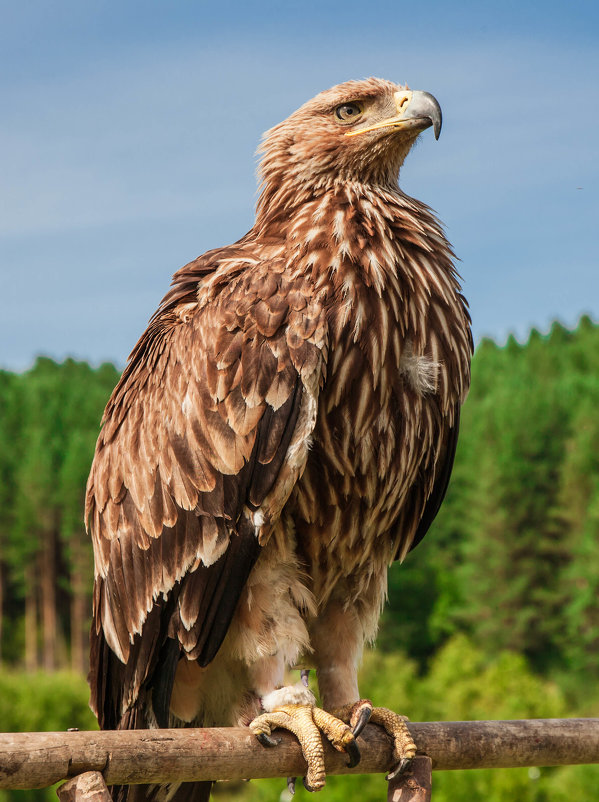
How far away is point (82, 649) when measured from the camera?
62969 mm

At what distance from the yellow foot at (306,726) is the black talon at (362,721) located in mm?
77

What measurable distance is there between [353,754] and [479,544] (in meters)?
63.0

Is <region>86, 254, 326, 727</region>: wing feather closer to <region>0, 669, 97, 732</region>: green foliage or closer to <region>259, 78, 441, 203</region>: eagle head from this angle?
<region>259, 78, 441, 203</region>: eagle head

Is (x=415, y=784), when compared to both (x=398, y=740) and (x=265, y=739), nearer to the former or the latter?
(x=398, y=740)

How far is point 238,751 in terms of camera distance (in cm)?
377

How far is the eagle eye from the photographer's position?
4699mm

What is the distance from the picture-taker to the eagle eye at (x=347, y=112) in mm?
4699

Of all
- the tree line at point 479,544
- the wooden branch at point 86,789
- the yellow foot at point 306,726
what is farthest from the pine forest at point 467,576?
the wooden branch at point 86,789

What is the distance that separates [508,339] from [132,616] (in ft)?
289

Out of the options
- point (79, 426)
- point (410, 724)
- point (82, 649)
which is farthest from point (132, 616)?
point (79, 426)

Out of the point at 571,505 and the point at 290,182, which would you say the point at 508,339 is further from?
the point at 290,182

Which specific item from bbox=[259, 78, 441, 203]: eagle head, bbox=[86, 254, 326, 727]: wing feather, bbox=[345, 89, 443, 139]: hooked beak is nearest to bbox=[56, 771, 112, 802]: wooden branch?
bbox=[86, 254, 326, 727]: wing feather

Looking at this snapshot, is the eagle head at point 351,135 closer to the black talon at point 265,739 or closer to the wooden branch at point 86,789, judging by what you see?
the black talon at point 265,739

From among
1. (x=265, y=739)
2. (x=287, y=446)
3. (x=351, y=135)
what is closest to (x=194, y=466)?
(x=287, y=446)
